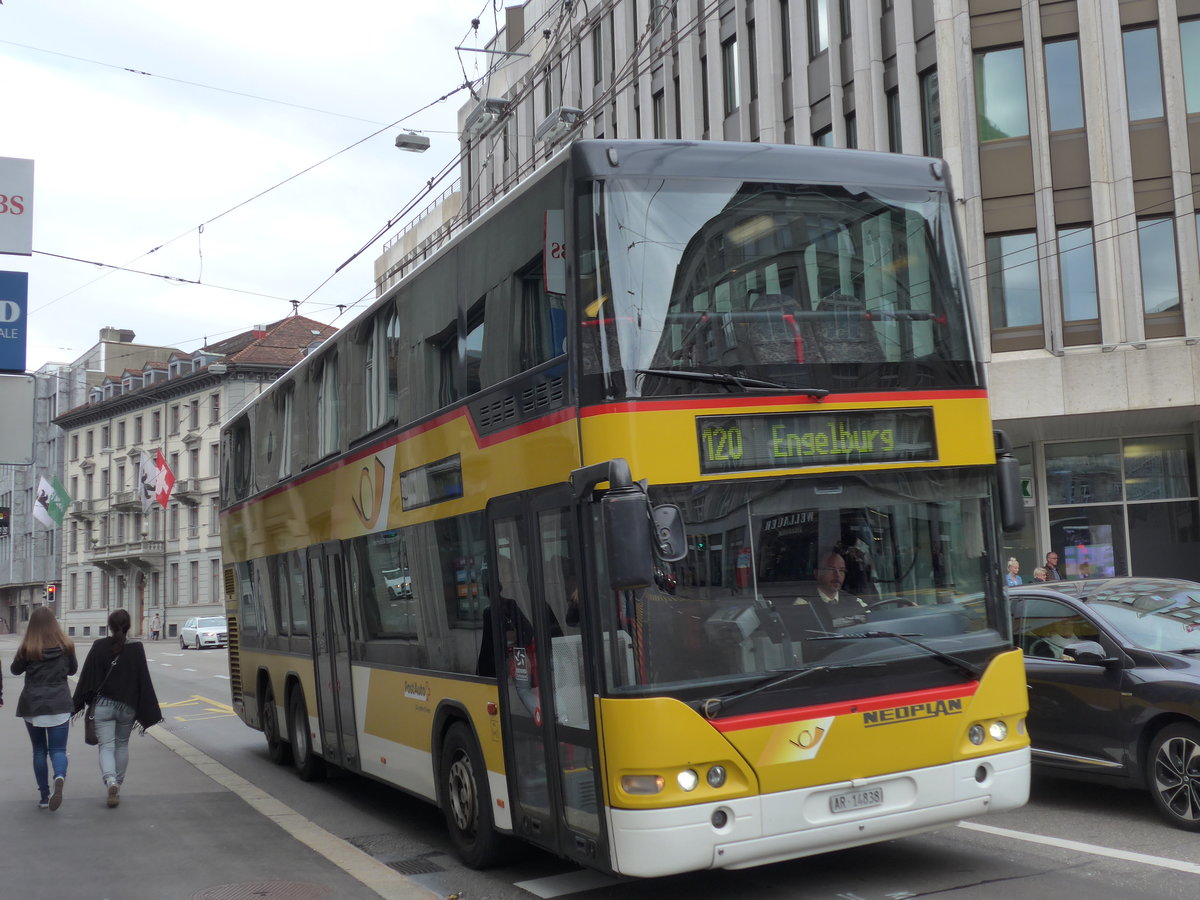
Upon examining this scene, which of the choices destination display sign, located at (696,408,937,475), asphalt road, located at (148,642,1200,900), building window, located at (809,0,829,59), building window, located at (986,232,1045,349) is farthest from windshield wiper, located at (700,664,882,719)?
building window, located at (809,0,829,59)

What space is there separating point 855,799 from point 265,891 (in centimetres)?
356

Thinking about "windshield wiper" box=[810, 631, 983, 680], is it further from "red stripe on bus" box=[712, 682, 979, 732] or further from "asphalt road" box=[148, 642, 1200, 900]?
"asphalt road" box=[148, 642, 1200, 900]

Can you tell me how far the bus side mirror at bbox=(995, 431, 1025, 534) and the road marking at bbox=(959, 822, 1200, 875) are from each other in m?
1.97

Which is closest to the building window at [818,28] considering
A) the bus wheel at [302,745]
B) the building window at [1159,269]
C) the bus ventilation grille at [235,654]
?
the building window at [1159,269]

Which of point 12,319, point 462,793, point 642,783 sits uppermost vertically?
point 12,319

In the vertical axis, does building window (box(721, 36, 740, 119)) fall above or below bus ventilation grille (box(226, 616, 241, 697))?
above

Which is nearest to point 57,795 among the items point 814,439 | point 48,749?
point 48,749

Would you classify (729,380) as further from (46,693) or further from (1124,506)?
(1124,506)

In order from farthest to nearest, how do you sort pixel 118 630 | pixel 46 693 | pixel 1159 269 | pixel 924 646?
pixel 1159 269, pixel 118 630, pixel 46 693, pixel 924 646

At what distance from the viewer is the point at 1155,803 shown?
8.33 metres

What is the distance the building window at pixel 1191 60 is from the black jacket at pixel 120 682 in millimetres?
20304

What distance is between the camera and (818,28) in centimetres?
2730

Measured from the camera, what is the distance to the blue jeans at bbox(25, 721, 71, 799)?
10.8m

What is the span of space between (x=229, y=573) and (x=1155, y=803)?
11168 mm
